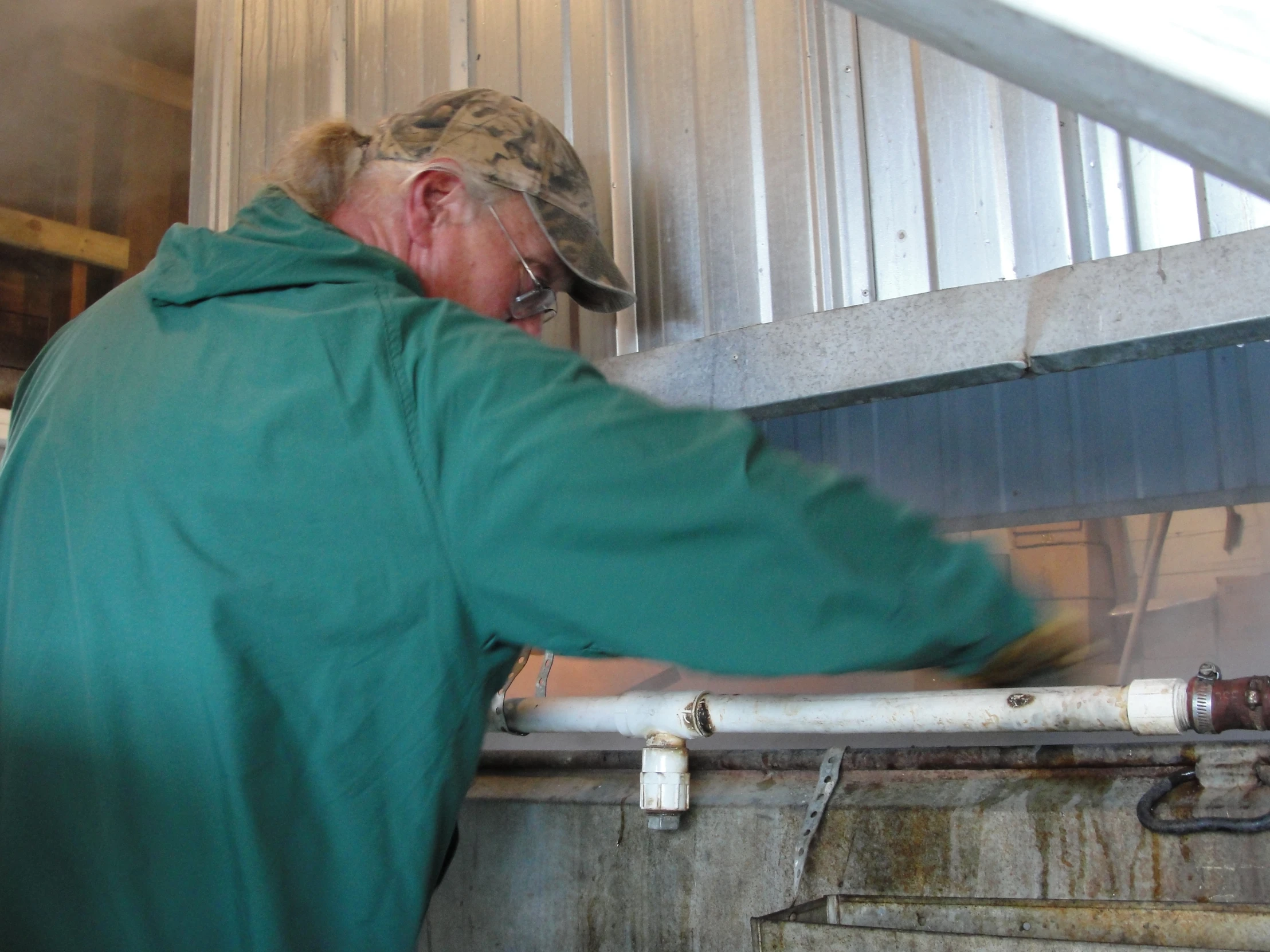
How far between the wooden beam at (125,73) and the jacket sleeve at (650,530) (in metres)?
3.12

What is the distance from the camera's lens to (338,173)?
1334mm

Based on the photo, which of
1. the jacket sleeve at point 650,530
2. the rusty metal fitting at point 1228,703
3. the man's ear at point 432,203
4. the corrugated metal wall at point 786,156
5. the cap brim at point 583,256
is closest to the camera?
the jacket sleeve at point 650,530

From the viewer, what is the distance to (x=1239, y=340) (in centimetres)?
131

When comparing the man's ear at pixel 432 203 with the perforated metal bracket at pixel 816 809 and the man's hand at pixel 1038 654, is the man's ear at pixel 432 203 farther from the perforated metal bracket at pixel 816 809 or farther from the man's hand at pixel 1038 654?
the perforated metal bracket at pixel 816 809

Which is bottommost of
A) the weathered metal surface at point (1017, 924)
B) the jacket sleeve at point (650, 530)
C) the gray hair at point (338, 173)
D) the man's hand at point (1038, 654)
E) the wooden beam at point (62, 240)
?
the weathered metal surface at point (1017, 924)

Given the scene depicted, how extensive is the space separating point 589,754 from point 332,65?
153 centimetres

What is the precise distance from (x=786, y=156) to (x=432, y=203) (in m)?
0.73

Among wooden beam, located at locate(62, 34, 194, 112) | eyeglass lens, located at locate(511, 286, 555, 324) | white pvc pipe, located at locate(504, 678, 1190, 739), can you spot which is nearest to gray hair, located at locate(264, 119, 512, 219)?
eyeglass lens, located at locate(511, 286, 555, 324)

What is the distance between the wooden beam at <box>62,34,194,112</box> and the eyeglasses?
2.58 meters

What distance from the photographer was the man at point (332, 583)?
843mm

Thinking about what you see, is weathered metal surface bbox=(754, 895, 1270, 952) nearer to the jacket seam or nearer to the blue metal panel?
the jacket seam

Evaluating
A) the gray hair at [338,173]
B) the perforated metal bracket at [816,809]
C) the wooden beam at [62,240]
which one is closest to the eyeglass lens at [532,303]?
the gray hair at [338,173]

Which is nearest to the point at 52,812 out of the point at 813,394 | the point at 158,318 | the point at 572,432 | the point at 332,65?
the point at 158,318

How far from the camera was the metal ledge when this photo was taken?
1.28 m
